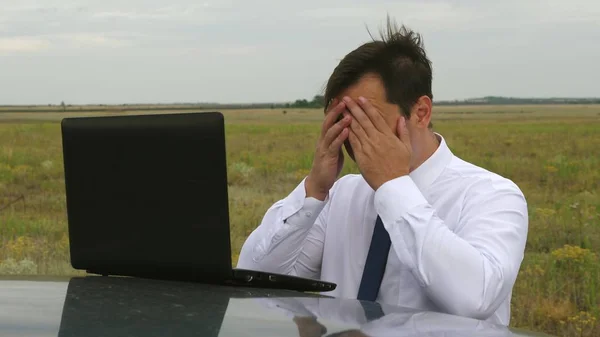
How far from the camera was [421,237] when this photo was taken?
2477mm

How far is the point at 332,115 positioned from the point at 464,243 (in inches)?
21.0

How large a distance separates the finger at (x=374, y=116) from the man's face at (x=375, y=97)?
0.08 m

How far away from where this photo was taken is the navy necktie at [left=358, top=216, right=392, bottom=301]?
2.70 meters

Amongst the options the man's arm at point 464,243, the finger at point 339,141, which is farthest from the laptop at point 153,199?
the finger at point 339,141

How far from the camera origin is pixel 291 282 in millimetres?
2145

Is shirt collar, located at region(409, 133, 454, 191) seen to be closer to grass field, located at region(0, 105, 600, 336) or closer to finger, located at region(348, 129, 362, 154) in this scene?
finger, located at region(348, 129, 362, 154)

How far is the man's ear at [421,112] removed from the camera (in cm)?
283

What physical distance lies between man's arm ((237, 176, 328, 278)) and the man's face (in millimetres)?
293

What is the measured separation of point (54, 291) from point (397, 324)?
0.77 meters

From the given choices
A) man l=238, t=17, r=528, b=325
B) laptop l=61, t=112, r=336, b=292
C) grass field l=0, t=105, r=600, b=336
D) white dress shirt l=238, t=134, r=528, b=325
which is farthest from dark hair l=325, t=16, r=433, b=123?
grass field l=0, t=105, r=600, b=336

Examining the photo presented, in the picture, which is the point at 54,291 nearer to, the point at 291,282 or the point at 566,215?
the point at 291,282

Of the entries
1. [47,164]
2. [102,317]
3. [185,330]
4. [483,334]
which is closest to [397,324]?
[483,334]

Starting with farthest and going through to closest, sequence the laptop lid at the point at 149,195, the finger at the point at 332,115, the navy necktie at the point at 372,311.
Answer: the finger at the point at 332,115, the laptop lid at the point at 149,195, the navy necktie at the point at 372,311

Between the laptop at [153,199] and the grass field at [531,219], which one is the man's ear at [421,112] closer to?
the laptop at [153,199]
